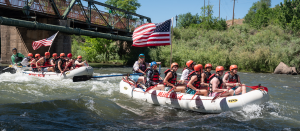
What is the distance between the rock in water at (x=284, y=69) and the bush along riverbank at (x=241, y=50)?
843 millimetres

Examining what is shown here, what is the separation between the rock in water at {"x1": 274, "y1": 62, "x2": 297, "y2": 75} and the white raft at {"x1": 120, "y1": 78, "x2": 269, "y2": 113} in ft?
56.8

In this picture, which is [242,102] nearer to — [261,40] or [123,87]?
[123,87]

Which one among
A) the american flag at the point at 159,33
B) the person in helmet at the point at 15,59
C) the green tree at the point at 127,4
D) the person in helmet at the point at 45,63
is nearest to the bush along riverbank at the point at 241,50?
the green tree at the point at 127,4

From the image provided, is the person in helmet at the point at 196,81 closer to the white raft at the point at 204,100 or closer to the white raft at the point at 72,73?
the white raft at the point at 204,100

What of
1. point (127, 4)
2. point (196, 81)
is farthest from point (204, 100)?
point (127, 4)

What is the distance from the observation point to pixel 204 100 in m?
7.48

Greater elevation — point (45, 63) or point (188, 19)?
point (188, 19)

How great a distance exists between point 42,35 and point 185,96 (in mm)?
18821

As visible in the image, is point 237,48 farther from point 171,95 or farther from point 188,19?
point 188,19

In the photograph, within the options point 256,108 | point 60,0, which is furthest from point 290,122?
point 60,0

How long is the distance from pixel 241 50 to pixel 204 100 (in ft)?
72.7

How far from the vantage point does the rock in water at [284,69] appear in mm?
21969

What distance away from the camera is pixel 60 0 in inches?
966

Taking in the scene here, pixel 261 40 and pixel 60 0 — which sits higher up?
pixel 60 0
